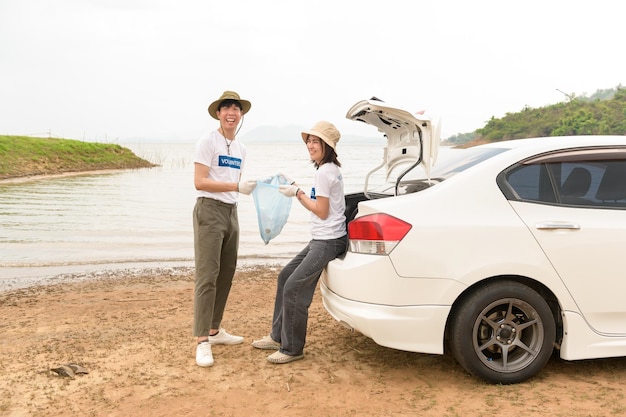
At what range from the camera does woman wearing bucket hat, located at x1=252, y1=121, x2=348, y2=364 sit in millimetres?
4258

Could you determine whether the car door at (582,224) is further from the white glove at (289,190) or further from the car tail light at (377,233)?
the white glove at (289,190)

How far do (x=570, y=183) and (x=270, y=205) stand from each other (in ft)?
7.35

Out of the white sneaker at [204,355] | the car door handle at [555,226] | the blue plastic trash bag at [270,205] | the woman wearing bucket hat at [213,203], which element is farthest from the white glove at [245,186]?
the car door handle at [555,226]

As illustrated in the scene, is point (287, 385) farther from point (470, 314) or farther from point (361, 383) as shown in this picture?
point (470, 314)

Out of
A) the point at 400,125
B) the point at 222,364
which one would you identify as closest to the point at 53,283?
the point at 222,364

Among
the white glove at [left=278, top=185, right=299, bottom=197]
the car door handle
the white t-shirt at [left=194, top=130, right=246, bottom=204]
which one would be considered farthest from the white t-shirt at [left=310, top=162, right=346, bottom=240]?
the car door handle

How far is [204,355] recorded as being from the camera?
14.4ft

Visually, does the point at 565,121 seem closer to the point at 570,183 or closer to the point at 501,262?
the point at 570,183

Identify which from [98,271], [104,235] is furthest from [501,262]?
[104,235]

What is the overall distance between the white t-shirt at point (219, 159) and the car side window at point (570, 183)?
2.04 meters

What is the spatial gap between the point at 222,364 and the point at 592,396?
258cm

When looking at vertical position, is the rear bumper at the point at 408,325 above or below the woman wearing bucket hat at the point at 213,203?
below

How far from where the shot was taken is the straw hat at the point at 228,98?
4.58m

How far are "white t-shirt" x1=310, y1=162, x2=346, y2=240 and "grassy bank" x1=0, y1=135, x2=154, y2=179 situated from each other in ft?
120
